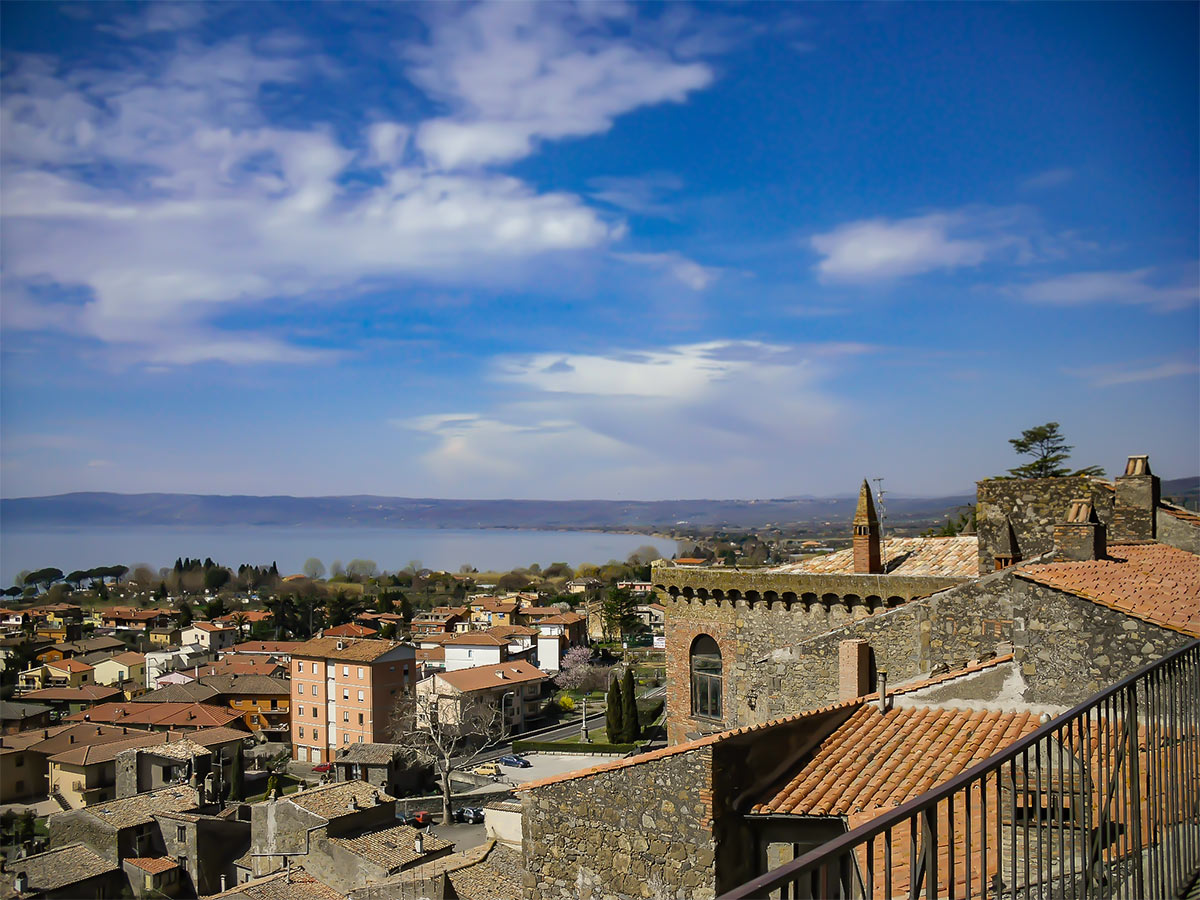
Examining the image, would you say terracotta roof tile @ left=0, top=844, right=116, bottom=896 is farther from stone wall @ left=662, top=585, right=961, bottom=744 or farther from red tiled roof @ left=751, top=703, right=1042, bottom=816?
stone wall @ left=662, top=585, right=961, bottom=744

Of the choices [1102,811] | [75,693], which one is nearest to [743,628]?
[1102,811]

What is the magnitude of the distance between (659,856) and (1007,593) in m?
5.16

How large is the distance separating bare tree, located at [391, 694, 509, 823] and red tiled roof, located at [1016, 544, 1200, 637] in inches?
1793

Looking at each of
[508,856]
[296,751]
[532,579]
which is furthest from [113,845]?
[532,579]

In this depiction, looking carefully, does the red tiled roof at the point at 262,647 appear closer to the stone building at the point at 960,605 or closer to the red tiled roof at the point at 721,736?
the stone building at the point at 960,605

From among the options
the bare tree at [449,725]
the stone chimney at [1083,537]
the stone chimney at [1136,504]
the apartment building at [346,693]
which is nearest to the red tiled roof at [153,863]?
the stone chimney at [1083,537]

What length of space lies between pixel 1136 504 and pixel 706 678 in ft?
30.7

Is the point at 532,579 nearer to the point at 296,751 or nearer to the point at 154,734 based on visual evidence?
the point at 296,751

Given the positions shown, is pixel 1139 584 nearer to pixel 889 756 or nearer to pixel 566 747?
pixel 889 756

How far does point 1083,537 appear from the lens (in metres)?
12.0

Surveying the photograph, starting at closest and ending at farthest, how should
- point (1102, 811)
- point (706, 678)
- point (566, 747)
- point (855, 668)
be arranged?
point (1102, 811) < point (855, 668) < point (706, 678) < point (566, 747)

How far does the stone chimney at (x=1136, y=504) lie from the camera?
1583 cm

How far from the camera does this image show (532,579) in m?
200

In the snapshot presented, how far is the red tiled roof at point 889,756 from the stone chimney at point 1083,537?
3.89m
